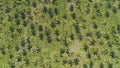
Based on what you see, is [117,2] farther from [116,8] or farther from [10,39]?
[10,39]

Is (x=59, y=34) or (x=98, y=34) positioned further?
(x=59, y=34)

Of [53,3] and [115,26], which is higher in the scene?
[53,3]

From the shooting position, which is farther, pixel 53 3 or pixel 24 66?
pixel 53 3

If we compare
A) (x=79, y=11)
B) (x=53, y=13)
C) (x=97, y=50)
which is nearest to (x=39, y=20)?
(x=53, y=13)

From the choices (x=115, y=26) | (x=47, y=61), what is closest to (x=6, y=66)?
(x=47, y=61)

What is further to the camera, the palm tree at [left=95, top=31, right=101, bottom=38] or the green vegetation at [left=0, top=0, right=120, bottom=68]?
the palm tree at [left=95, top=31, right=101, bottom=38]

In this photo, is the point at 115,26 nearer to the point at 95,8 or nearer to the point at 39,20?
the point at 95,8

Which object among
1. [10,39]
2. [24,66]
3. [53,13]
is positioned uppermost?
[53,13]
